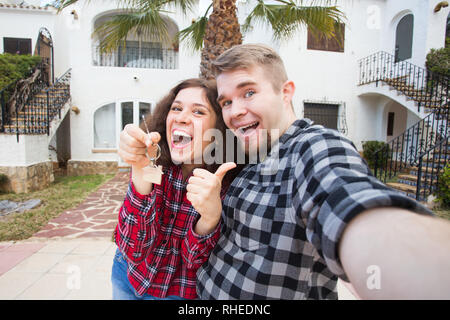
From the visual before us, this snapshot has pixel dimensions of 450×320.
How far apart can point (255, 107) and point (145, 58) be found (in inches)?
429

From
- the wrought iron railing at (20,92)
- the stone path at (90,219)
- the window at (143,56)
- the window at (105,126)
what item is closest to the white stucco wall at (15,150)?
the wrought iron railing at (20,92)

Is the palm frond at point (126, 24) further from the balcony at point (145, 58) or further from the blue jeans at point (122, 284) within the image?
the balcony at point (145, 58)

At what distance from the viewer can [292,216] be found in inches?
33.1

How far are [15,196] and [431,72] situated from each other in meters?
12.2

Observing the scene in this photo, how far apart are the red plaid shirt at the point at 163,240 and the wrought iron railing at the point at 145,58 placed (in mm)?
10282

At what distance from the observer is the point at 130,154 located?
1.10m

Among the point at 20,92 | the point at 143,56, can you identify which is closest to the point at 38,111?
the point at 20,92

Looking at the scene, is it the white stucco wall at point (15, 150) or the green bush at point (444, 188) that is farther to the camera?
the white stucco wall at point (15, 150)

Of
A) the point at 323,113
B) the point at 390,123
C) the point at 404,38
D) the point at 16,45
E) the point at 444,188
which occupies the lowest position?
the point at 444,188

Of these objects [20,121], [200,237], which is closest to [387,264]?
[200,237]

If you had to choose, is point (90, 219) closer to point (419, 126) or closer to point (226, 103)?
point (226, 103)

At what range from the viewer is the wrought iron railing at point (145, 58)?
34.3 feet

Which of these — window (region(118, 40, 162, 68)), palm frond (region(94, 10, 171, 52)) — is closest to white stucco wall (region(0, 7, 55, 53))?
window (region(118, 40, 162, 68))

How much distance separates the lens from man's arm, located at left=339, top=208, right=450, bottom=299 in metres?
0.46
